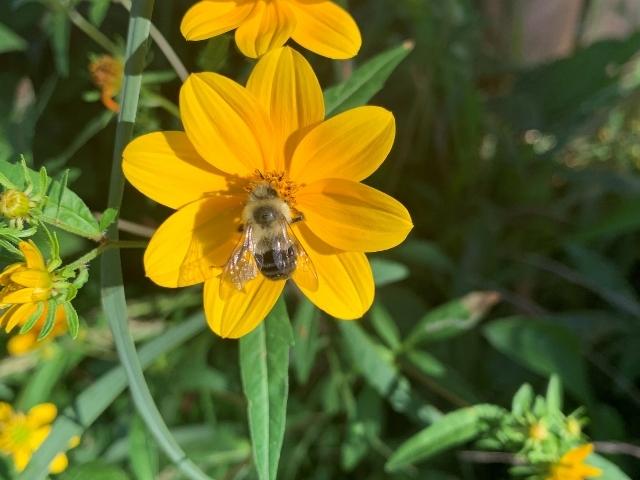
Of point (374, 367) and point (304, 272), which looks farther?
point (374, 367)

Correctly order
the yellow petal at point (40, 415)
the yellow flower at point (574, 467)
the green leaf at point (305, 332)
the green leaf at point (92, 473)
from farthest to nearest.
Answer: the yellow petal at point (40, 415) → the green leaf at point (305, 332) → the green leaf at point (92, 473) → the yellow flower at point (574, 467)

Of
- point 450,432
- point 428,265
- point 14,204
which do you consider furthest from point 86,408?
point 428,265

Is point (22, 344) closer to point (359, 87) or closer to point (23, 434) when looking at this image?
point (23, 434)

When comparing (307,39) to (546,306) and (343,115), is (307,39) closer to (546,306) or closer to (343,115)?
(343,115)

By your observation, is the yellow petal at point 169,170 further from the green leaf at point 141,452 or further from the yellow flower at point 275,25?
the green leaf at point 141,452

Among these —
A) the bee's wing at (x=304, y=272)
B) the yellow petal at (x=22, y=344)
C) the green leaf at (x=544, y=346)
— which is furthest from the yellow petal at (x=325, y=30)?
the yellow petal at (x=22, y=344)

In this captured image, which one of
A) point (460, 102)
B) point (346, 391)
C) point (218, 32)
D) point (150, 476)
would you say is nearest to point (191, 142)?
point (218, 32)
